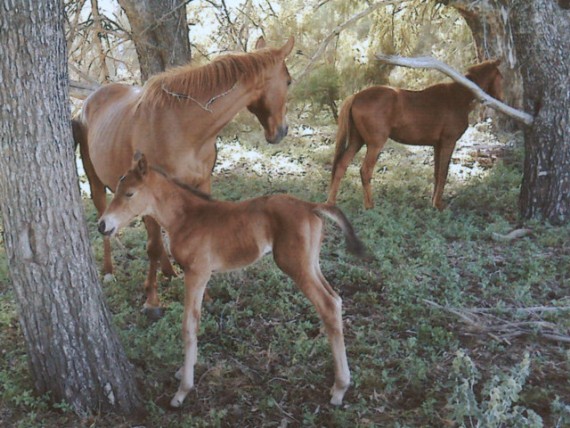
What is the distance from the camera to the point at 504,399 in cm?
287

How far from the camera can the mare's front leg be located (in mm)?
3549

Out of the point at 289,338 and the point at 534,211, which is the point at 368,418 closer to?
the point at 289,338

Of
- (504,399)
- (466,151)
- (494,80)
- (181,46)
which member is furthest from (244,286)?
(466,151)

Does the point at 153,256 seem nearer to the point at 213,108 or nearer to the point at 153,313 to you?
the point at 153,313

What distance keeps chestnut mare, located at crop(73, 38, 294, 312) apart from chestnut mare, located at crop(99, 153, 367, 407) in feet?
2.47

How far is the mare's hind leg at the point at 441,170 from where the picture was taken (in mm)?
7137

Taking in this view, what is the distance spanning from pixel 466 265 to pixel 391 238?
0.84 metres

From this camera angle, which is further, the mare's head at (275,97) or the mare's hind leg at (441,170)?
the mare's hind leg at (441,170)

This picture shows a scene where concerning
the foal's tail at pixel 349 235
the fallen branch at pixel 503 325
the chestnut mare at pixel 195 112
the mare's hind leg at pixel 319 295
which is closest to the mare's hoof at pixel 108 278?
the chestnut mare at pixel 195 112

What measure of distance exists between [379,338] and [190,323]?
1437 millimetres

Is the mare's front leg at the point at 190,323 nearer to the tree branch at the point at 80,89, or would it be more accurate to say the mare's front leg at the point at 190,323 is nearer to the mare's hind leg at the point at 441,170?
the mare's hind leg at the point at 441,170

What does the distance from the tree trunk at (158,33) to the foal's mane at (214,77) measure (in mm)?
2555

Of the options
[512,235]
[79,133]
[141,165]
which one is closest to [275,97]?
[141,165]

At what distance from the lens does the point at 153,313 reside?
464 cm
